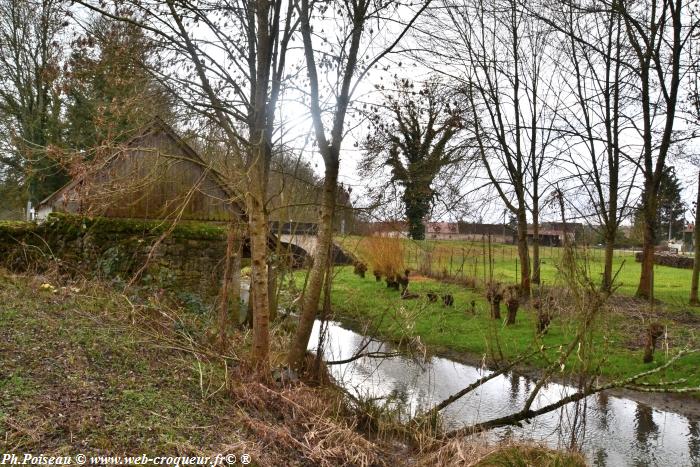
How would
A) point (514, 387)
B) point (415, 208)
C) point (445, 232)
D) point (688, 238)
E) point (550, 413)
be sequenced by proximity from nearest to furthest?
point (550, 413)
point (514, 387)
point (415, 208)
point (445, 232)
point (688, 238)

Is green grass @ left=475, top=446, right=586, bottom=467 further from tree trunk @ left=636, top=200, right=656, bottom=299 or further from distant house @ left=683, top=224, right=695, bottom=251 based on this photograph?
distant house @ left=683, top=224, right=695, bottom=251

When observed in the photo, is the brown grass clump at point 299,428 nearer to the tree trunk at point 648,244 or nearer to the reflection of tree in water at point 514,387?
the reflection of tree in water at point 514,387

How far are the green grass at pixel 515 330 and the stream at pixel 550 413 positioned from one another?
67 cm

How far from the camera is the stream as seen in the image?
661cm

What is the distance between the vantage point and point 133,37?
6.88 metres

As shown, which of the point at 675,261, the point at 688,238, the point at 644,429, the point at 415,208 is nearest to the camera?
the point at 644,429

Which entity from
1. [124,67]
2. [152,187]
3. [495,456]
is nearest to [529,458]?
[495,456]

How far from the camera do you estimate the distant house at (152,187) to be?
225 inches

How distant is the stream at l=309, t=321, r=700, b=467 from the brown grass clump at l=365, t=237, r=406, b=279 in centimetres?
828

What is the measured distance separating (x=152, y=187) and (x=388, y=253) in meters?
12.7

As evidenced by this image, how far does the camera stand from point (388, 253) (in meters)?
19.1

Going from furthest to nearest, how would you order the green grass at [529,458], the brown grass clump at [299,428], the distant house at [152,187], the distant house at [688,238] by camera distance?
the distant house at [688,238] < the distant house at [152,187] < the green grass at [529,458] < the brown grass clump at [299,428]

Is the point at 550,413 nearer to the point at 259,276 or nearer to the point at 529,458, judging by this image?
the point at 529,458

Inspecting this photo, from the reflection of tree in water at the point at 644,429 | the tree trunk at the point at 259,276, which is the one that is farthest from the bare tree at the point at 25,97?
the reflection of tree in water at the point at 644,429
